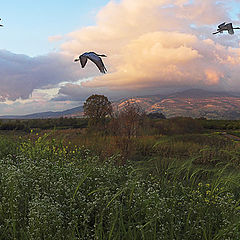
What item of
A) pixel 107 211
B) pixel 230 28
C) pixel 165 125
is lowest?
pixel 165 125

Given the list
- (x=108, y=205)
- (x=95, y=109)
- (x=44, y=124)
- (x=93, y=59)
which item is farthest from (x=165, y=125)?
(x=93, y=59)

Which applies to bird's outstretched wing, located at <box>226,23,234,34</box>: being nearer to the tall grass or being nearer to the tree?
the tall grass

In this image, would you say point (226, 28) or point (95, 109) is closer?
point (226, 28)

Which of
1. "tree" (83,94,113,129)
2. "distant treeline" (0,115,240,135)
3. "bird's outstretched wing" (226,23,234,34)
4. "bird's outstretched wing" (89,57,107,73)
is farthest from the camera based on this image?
"distant treeline" (0,115,240,135)

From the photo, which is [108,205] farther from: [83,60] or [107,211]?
[83,60]

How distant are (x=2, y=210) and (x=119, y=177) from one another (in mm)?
2031

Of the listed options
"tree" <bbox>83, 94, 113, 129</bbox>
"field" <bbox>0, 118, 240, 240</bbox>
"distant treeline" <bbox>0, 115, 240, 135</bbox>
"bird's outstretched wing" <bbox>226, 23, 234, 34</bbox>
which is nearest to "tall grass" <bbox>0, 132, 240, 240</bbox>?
"field" <bbox>0, 118, 240, 240</bbox>

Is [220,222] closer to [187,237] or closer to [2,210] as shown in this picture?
[187,237]

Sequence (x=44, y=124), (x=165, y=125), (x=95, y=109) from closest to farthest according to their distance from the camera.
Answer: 1. (x=95, y=109)
2. (x=165, y=125)
3. (x=44, y=124)

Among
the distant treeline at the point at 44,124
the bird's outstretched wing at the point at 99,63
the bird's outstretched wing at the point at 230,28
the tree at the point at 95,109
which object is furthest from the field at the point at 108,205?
the distant treeline at the point at 44,124

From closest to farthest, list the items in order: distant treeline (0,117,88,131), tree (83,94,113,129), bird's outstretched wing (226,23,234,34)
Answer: bird's outstretched wing (226,23,234,34) < tree (83,94,113,129) < distant treeline (0,117,88,131)

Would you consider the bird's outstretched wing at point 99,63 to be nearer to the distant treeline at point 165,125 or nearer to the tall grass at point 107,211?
the tall grass at point 107,211

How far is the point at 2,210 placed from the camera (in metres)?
3.07

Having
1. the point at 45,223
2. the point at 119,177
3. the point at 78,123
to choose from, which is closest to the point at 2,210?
the point at 45,223
